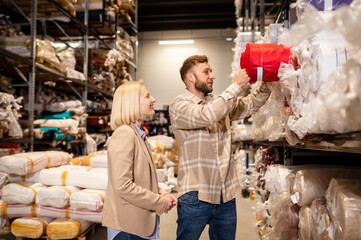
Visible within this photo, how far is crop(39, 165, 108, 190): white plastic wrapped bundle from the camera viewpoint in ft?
10.4

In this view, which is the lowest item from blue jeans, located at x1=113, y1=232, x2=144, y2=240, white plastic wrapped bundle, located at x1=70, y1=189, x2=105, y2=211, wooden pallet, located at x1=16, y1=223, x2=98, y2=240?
wooden pallet, located at x1=16, y1=223, x2=98, y2=240

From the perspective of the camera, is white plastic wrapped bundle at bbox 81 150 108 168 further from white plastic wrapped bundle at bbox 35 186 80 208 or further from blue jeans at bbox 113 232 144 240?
blue jeans at bbox 113 232 144 240

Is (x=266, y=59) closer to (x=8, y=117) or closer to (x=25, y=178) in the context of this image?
(x=25, y=178)

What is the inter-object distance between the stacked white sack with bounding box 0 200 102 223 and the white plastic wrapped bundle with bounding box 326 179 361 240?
239 cm

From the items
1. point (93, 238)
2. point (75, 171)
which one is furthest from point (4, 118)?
point (93, 238)

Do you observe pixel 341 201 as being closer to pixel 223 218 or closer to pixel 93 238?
pixel 223 218

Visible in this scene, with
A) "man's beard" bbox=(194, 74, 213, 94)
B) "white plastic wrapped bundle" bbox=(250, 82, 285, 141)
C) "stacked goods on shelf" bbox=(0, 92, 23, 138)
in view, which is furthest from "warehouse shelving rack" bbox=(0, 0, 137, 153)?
"white plastic wrapped bundle" bbox=(250, 82, 285, 141)

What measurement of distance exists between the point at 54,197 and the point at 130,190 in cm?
166

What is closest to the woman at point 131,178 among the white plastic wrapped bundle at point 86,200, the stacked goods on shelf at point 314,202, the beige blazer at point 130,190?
the beige blazer at point 130,190

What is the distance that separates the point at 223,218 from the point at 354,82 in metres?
1.59

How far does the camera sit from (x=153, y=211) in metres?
1.76

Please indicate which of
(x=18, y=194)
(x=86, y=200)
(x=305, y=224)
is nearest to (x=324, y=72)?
(x=305, y=224)

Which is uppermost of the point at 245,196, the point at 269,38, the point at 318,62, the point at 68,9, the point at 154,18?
the point at 154,18

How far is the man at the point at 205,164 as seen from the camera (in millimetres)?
1920
